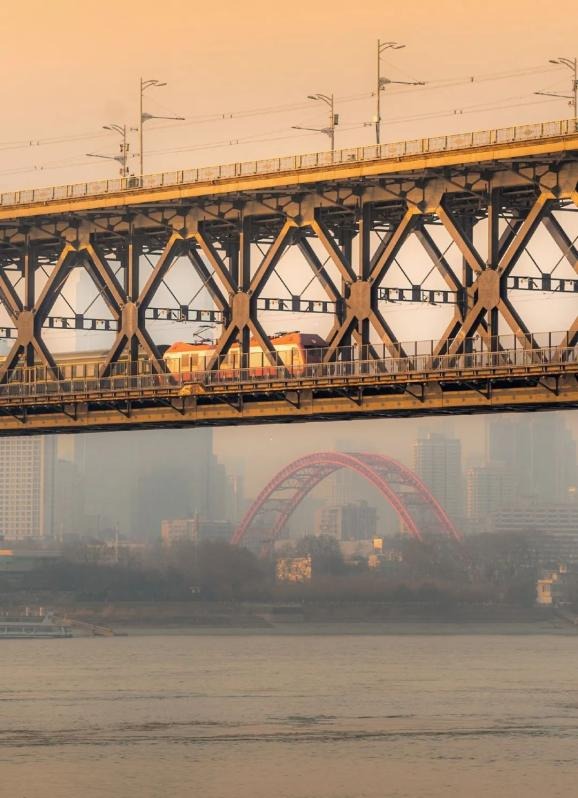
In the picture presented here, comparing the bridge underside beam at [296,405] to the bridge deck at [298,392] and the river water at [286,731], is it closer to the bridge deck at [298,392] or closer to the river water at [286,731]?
the bridge deck at [298,392]

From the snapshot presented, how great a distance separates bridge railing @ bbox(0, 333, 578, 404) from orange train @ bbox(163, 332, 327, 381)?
100 millimetres

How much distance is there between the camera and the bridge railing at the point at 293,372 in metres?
93.8

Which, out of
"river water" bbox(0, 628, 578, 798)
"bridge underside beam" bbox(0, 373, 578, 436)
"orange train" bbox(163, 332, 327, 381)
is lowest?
"river water" bbox(0, 628, 578, 798)

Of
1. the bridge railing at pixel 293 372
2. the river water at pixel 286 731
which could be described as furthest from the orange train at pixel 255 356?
the river water at pixel 286 731

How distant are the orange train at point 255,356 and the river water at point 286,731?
1987 centimetres

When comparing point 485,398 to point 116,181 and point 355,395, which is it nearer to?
point 355,395

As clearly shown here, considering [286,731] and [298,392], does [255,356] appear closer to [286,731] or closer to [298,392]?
[298,392]

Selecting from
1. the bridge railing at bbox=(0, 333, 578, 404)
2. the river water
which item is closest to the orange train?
the bridge railing at bbox=(0, 333, 578, 404)

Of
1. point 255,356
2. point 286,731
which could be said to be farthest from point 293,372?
point 286,731

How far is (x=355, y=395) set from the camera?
101188mm

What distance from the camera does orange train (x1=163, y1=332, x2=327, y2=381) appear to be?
107500 millimetres

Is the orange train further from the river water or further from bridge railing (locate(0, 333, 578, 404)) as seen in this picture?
the river water

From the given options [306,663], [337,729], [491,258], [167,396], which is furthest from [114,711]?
[306,663]

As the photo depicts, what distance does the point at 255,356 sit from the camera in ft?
366
